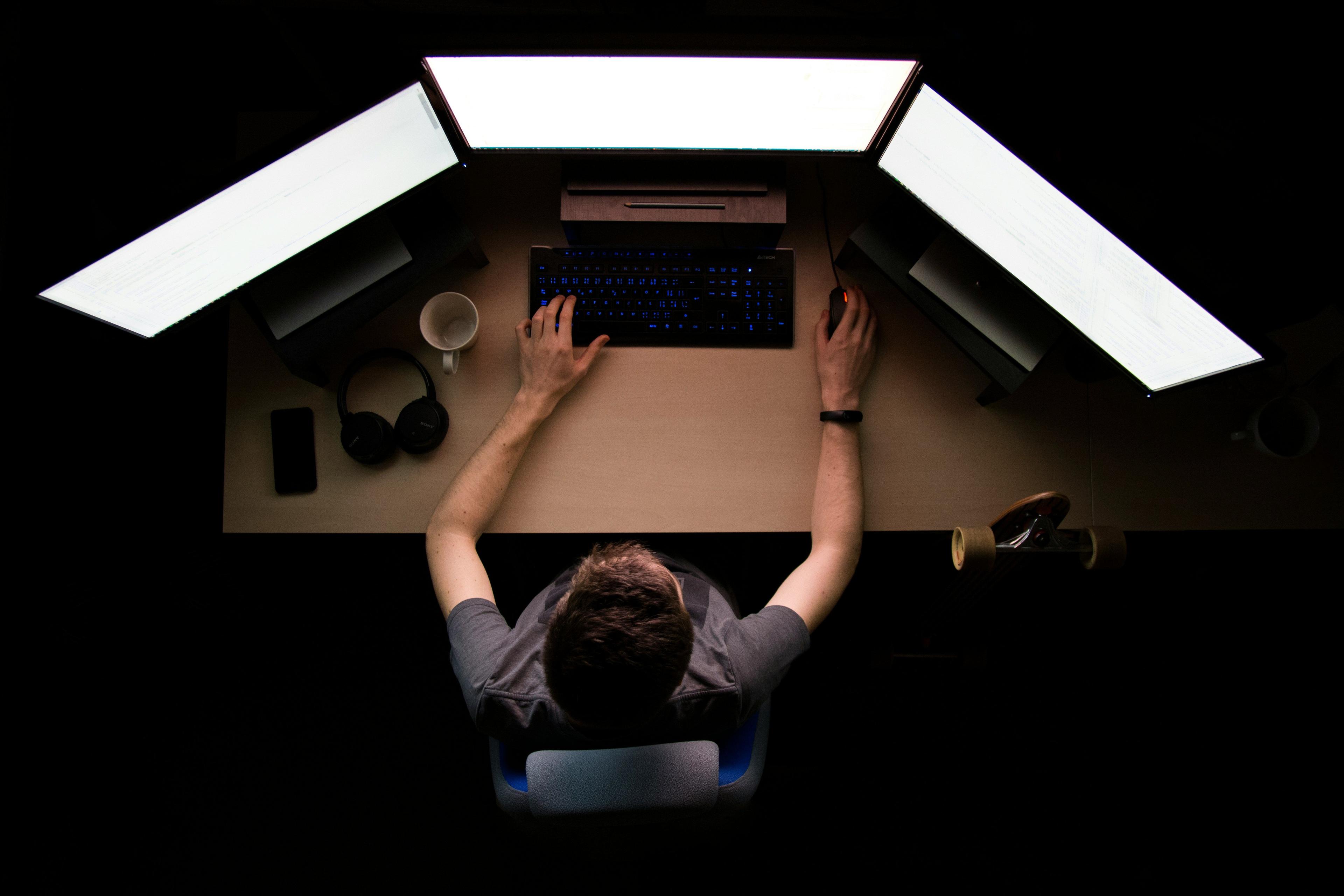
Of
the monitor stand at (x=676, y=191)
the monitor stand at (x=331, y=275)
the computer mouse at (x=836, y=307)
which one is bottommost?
the computer mouse at (x=836, y=307)

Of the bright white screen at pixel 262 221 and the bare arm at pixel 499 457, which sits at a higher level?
the bright white screen at pixel 262 221

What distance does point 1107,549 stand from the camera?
906 mm

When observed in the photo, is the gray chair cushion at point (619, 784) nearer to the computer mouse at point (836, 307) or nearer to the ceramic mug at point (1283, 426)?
the computer mouse at point (836, 307)

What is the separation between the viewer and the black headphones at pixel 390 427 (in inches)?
43.0

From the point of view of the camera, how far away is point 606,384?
1160 mm

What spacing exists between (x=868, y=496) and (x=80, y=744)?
6.54 ft

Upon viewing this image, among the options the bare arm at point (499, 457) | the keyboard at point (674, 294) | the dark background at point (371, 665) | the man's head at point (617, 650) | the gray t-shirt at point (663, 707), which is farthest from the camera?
the dark background at point (371, 665)

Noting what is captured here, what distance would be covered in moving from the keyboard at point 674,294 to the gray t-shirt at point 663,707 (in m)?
0.49

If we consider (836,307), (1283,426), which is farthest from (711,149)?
(1283,426)

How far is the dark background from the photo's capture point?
1.56 metres

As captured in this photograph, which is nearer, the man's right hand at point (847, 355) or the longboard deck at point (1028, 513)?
the longboard deck at point (1028, 513)

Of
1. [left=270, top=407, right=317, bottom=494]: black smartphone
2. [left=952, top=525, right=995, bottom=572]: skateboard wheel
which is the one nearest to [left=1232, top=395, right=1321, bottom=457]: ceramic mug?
[left=952, top=525, right=995, bottom=572]: skateboard wheel

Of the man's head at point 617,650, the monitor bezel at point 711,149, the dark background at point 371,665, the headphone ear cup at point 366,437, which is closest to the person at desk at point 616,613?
the man's head at point 617,650

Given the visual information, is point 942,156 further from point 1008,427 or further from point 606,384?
point 606,384
